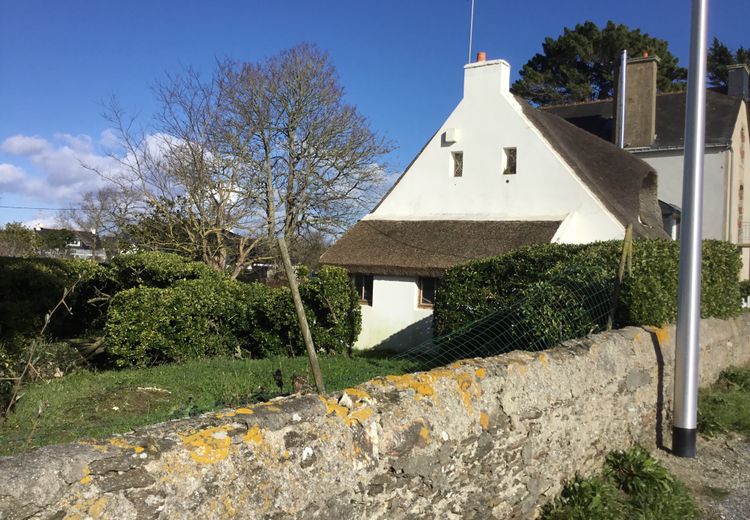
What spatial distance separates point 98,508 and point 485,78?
16.6m

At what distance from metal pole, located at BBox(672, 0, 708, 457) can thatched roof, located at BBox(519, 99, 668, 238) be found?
913cm

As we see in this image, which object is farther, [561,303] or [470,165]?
[470,165]

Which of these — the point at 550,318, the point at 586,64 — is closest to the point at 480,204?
the point at 550,318

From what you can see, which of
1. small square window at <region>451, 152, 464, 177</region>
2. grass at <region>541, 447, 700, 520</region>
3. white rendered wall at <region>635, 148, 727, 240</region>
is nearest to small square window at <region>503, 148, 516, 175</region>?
small square window at <region>451, 152, 464, 177</region>

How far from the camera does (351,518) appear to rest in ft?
9.87

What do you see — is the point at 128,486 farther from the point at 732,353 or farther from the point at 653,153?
the point at 653,153

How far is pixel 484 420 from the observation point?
388 centimetres

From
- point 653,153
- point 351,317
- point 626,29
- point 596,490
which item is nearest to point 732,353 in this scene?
point 596,490

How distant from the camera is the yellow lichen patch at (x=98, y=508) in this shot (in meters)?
2.17

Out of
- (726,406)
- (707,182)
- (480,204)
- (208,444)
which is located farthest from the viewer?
(707,182)

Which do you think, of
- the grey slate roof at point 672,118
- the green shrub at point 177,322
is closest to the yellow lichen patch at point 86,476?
the green shrub at point 177,322

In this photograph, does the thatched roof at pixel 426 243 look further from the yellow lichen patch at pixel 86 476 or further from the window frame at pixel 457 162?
the yellow lichen patch at pixel 86 476

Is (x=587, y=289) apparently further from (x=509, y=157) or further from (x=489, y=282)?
(x=509, y=157)

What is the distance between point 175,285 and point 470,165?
856 cm
